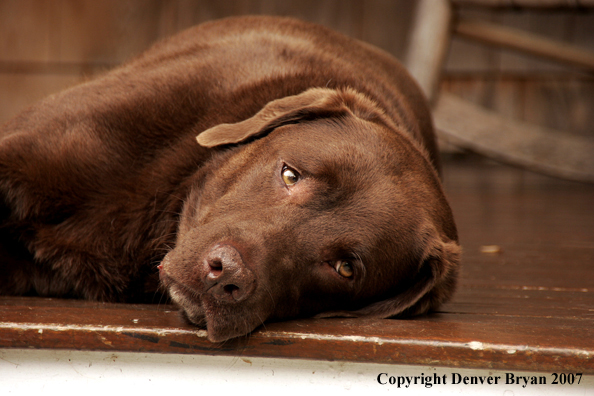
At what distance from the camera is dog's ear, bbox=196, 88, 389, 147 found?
7.22 ft

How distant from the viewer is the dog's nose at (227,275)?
162 centimetres

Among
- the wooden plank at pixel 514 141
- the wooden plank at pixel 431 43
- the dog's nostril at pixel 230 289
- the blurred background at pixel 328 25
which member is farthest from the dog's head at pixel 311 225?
the blurred background at pixel 328 25

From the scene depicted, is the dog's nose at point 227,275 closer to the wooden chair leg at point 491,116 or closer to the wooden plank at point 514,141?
the wooden chair leg at point 491,116

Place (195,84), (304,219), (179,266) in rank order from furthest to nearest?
(195,84) → (304,219) → (179,266)

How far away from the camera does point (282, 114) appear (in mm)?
2207

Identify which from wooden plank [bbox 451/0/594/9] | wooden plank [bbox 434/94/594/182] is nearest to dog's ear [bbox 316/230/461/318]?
wooden plank [bbox 451/0/594/9]

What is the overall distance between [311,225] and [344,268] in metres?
0.17

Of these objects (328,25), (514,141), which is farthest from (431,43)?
(328,25)

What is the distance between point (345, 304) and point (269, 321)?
0.99 feet

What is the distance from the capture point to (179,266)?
1778 millimetres

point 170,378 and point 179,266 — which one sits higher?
point 179,266

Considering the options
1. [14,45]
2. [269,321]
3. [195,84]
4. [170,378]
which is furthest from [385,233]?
[14,45]

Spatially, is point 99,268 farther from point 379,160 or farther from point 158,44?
point 158,44

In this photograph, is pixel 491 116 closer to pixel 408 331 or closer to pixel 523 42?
pixel 523 42
